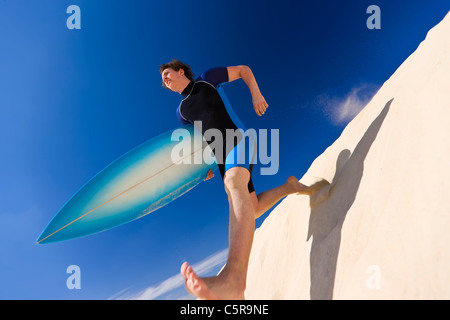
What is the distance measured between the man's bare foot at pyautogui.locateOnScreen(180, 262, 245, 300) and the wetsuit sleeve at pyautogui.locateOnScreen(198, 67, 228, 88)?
5.63ft

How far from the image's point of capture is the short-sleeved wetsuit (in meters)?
2.40

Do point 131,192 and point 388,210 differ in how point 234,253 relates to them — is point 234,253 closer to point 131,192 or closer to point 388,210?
point 388,210

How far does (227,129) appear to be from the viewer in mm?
2545

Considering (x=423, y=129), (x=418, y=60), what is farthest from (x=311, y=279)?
(x=418, y=60)

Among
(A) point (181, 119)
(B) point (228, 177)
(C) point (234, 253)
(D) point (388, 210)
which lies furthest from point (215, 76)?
(D) point (388, 210)

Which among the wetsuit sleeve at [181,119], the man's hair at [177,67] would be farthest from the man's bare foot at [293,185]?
the man's hair at [177,67]

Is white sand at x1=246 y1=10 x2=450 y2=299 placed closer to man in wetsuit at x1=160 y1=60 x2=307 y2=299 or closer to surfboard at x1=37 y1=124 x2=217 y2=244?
man in wetsuit at x1=160 y1=60 x2=307 y2=299

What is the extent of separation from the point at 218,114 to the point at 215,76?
16.9 inches

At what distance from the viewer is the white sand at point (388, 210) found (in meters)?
1.57

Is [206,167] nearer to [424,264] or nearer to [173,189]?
[173,189]

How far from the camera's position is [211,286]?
1694 millimetres

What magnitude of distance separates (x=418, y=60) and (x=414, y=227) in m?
2.24

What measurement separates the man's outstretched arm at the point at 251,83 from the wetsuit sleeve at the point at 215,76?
66mm

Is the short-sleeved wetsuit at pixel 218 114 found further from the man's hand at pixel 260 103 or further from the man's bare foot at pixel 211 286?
the man's bare foot at pixel 211 286
